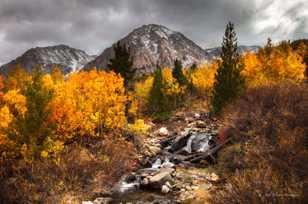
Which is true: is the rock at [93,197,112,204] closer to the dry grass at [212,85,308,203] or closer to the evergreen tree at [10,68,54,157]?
the evergreen tree at [10,68,54,157]

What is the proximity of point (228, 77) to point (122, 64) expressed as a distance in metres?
14.9

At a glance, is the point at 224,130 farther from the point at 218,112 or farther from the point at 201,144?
the point at 218,112

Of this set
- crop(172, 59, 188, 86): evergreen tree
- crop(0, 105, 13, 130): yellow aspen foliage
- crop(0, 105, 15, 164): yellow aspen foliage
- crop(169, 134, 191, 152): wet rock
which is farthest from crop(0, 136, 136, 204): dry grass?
crop(172, 59, 188, 86): evergreen tree

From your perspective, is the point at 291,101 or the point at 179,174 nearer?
the point at 291,101

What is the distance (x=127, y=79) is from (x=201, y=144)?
632 inches

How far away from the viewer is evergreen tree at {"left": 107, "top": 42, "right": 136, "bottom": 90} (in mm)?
36219

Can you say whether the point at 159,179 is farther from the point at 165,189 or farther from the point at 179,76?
the point at 179,76

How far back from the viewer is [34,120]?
18422 millimetres

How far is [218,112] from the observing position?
34.9 m

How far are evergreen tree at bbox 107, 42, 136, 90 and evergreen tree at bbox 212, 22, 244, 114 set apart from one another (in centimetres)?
1258

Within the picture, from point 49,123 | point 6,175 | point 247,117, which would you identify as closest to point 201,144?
point 247,117

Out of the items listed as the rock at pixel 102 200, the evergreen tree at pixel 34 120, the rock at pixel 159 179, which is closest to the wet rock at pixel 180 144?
the rock at pixel 159 179

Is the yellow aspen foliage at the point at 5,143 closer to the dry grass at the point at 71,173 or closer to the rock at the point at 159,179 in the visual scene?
the dry grass at the point at 71,173

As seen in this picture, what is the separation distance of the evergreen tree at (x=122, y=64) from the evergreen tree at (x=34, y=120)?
17.5 m
